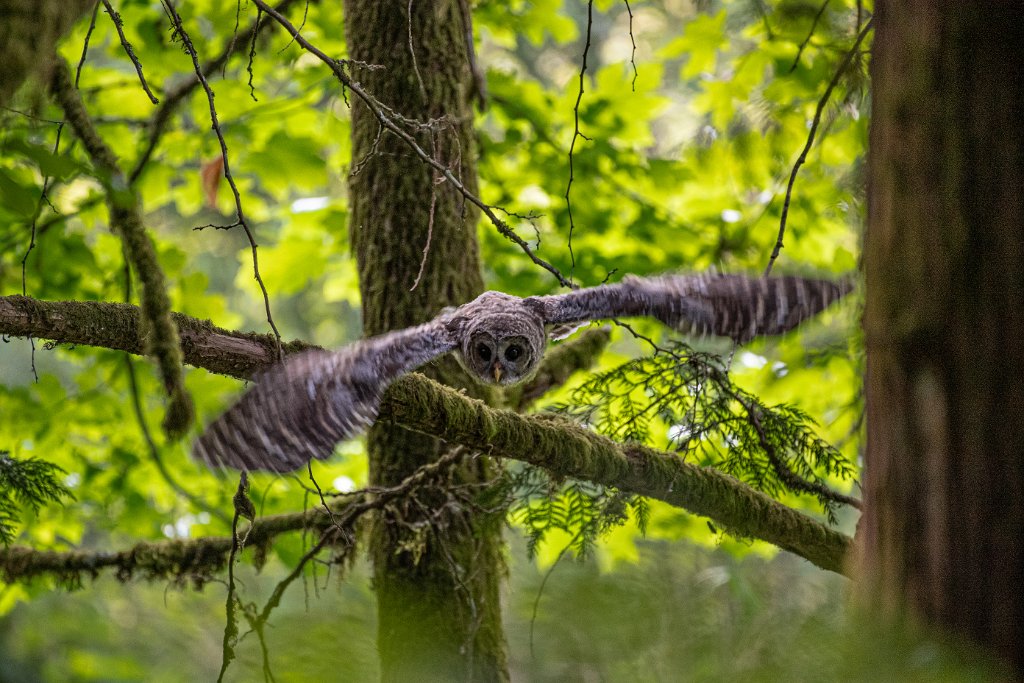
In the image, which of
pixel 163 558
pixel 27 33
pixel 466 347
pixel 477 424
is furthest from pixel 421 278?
pixel 27 33

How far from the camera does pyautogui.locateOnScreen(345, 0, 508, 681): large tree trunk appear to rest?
284cm

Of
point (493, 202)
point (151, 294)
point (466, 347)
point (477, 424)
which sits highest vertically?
point (493, 202)

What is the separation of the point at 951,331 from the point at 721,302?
90 centimetres

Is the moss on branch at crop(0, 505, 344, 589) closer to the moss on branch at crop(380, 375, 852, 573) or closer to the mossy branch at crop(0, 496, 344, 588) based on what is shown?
the mossy branch at crop(0, 496, 344, 588)

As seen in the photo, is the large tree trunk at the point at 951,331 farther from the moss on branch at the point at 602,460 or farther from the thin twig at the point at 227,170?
the thin twig at the point at 227,170

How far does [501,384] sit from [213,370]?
2.64 ft

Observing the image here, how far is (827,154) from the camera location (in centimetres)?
426

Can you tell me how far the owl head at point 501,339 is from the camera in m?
2.29

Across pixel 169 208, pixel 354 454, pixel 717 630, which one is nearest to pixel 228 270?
pixel 169 208

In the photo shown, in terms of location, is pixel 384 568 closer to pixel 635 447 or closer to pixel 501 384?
pixel 501 384

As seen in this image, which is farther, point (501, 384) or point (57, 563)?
point (57, 563)

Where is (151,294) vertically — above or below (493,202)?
below

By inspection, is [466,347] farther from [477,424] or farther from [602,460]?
[602,460]

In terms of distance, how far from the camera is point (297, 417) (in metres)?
1.78
